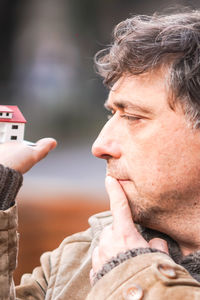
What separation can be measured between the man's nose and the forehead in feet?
0.34

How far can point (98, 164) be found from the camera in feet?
15.6

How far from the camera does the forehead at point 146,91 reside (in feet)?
3.86

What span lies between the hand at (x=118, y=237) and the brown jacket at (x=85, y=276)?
0.07 meters

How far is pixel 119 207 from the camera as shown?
46.5 inches

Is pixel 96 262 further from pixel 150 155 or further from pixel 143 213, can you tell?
pixel 150 155

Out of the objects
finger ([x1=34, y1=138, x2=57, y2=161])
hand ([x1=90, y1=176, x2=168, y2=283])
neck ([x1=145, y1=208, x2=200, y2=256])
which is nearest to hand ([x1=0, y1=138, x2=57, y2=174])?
finger ([x1=34, y1=138, x2=57, y2=161])

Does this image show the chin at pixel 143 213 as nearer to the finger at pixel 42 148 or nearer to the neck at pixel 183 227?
the neck at pixel 183 227

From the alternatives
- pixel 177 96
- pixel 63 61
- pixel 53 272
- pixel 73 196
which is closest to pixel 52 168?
pixel 73 196

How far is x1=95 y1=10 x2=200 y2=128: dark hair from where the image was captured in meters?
1.17

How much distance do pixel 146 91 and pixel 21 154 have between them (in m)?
A: 0.39

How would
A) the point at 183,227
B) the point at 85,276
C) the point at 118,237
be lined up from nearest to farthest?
the point at 118,237 → the point at 183,227 → the point at 85,276

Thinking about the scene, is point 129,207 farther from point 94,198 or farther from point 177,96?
point 94,198

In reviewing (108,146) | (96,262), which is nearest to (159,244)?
(96,262)

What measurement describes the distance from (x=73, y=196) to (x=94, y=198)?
0.23 m
